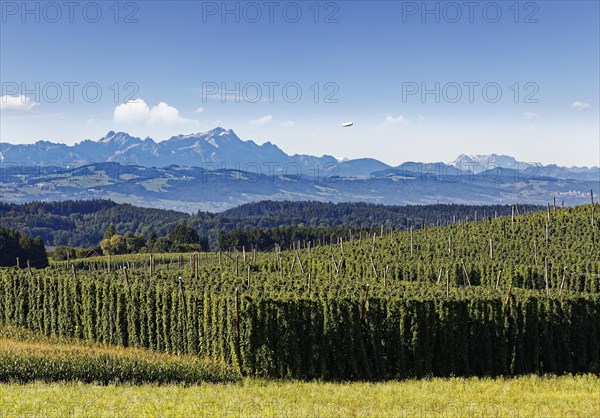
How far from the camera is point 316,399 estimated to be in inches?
904

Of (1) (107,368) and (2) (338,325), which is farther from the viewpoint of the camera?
(2) (338,325)

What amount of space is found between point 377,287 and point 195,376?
1242cm

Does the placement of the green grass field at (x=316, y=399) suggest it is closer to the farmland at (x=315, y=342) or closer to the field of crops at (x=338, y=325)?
the farmland at (x=315, y=342)

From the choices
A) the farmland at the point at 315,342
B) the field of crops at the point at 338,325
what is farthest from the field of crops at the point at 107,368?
the field of crops at the point at 338,325

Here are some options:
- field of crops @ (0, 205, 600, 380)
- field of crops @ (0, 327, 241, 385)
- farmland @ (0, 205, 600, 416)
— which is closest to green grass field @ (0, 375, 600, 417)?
farmland @ (0, 205, 600, 416)

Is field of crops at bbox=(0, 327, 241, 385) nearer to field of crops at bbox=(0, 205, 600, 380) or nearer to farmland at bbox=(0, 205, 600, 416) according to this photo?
farmland at bbox=(0, 205, 600, 416)

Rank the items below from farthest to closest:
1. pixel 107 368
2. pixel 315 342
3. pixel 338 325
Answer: pixel 338 325 < pixel 315 342 < pixel 107 368

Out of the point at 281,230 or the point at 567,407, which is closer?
the point at 567,407

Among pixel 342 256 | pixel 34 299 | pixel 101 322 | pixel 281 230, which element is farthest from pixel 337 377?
pixel 281 230

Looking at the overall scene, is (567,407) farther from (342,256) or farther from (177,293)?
(342,256)

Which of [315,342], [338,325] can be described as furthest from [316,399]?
[338,325]

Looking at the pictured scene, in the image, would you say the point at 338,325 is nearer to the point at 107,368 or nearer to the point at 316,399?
the point at 316,399

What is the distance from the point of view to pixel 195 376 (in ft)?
93.2

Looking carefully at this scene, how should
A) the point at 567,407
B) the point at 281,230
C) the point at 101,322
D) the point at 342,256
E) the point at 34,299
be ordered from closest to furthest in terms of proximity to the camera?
1. the point at 567,407
2. the point at 101,322
3. the point at 34,299
4. the point at 342,256
5. the point at 281,230
